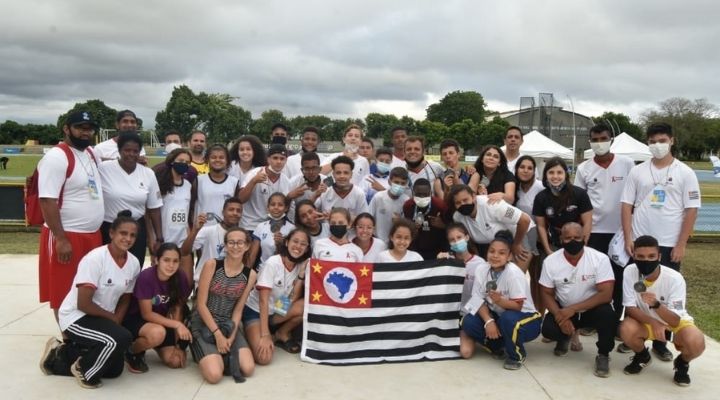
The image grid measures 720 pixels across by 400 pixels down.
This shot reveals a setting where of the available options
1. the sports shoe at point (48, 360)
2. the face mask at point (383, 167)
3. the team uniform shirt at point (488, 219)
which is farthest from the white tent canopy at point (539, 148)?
the sports shoe at point (48, 360)

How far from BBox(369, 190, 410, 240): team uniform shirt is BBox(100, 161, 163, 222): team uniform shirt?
245 centimetres

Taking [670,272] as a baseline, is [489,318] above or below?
below

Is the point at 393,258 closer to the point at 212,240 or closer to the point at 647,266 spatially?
the point at 212,240

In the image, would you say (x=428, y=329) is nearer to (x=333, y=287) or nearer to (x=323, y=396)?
(x=333, y=287)

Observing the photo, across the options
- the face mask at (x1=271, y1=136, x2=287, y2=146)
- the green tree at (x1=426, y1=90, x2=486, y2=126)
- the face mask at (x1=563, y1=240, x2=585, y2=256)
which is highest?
the green tree at (x1=426, y1=90, x2=486, y2=126)

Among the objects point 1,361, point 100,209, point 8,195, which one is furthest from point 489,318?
point 8,195

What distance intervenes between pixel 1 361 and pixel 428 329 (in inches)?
156

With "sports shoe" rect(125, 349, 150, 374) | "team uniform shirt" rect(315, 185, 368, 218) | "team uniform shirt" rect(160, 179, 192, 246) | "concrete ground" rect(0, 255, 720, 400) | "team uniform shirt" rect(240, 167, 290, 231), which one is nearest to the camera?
"concrete ground" rect(0, 255, 720, 400)

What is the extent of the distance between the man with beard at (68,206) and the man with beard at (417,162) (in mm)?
3300

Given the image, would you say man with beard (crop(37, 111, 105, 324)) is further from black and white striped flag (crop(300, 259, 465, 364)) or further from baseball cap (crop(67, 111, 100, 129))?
black and white striped flag (crop(300, 259, 465, 364))

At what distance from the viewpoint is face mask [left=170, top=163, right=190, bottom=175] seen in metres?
5.75

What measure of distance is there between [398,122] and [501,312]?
89.2m

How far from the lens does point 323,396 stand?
4.15m

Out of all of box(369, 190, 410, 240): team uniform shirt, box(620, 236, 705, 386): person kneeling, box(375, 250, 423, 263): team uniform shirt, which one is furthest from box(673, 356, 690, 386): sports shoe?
box(369, 190, 410, 240): team uniform shirt
